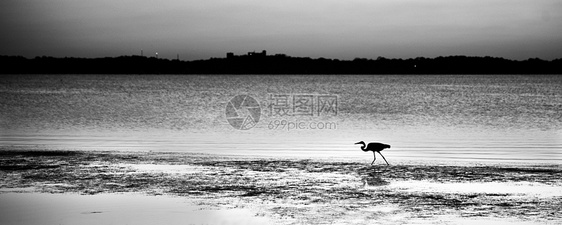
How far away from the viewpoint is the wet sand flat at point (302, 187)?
919 cm

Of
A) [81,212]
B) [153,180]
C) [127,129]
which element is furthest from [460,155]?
[127,129]

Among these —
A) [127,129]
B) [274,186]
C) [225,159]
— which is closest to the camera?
[274,186]

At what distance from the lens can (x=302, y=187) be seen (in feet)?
37.0

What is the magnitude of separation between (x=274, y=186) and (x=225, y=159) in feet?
14.7

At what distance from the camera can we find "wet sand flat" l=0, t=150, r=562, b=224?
919 centimetres

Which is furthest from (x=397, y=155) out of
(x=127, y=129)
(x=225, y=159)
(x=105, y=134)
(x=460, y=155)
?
(x=127, y=129)

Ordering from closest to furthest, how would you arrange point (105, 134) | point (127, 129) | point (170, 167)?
1. point (170, 167)
2. point (105, 134)
3. point (127, 129)

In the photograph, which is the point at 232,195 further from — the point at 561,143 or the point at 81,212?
the point at 561,143

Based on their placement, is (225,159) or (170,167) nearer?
(170,167)

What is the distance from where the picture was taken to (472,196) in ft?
34.4

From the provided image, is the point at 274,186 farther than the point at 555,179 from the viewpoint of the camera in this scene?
No

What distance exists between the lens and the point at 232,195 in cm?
1056

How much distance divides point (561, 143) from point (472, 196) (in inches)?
482

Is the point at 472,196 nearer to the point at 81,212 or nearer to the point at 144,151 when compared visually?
the point at 81,212
